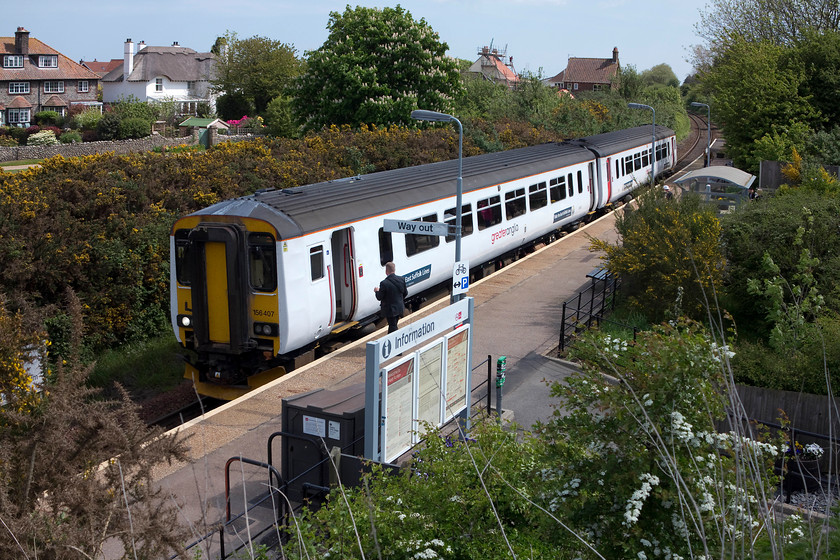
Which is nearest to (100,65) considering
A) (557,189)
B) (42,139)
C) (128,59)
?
(128,59)

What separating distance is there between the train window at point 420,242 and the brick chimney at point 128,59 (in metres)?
88.9

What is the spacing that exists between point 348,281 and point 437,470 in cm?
800

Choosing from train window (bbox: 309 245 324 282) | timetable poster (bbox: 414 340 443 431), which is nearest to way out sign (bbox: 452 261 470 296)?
train window (bbox: 309 245 324 282)

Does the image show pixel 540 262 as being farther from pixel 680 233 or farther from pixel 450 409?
pixel 450 409

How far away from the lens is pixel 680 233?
14938 mm

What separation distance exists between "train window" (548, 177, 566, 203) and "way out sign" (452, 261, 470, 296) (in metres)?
11.0

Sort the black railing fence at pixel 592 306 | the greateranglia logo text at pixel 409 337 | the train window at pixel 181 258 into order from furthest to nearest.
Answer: the black railing fence at pixel 592 306, the train window at pixel 181 258, the greateranglia logo text at pixel 409 337

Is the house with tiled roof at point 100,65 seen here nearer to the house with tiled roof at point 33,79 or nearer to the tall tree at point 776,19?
the house with tiled roof at point 33,79

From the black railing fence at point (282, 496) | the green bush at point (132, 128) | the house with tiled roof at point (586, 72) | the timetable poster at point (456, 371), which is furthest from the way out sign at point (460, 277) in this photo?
the house with tiled roof at point (586, 72)

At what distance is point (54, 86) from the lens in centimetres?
7894

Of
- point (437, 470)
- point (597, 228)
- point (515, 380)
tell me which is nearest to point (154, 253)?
point (515, 380)

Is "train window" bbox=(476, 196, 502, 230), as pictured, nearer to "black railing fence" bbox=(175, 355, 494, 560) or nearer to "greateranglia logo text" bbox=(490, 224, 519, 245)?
"greateranglia logo text" bbox=(490, 224, 519, 245)

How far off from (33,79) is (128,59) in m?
20.8

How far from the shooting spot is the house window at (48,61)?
7762 centimetres
